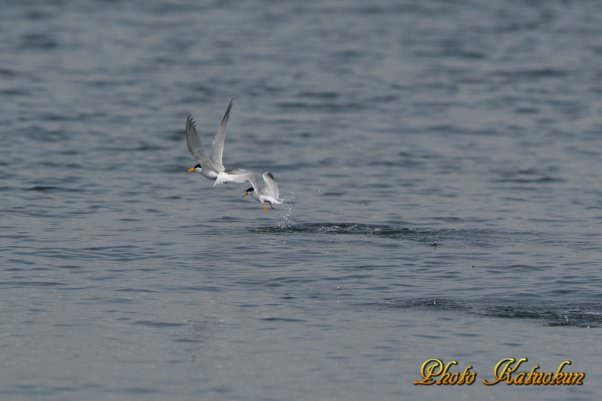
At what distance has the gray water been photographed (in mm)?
14539

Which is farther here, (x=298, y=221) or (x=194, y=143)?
(x=298, y=221)

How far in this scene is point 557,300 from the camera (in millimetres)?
17156

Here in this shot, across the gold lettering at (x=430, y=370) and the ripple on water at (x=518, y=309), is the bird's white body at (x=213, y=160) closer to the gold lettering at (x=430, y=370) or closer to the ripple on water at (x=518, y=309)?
the ripple on water at (x=518, y=309)

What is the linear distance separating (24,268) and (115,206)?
5466mm

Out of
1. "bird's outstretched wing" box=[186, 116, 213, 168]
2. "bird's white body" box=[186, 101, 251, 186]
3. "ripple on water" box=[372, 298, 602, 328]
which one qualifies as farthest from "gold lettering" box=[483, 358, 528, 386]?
"bird's outstretched wing" box=[186, 116, 213, 168]

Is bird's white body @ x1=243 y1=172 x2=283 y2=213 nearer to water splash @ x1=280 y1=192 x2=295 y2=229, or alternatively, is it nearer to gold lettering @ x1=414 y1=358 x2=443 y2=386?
water splash @ x1=280 y1=192 x2=295 y2=229

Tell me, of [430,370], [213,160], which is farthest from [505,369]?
[213,160]

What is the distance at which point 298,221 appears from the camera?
75.3 feet

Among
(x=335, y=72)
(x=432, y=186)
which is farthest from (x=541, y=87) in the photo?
(x=432, y=186)

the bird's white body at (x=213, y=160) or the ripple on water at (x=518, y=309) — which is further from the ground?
the bird's white body at (x=213, y=160)

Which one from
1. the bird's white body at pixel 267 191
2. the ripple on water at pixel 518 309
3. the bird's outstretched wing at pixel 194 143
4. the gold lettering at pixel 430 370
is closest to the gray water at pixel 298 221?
the ripple on water at pixel 518 309

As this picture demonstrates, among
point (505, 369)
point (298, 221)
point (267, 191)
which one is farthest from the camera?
point (298, 221)

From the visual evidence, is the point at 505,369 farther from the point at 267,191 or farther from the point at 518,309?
the point at 267,191

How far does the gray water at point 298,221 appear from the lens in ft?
47.7
